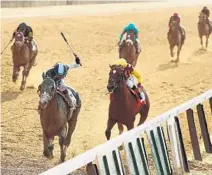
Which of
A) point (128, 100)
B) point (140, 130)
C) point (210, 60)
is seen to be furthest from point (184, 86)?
point (140, 130)

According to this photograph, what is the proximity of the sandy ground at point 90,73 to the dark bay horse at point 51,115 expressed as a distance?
372 mm

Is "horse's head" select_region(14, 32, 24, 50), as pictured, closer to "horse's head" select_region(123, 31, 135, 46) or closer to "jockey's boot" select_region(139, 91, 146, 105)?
"horse's head" select_region(123, 31, 135, 46)

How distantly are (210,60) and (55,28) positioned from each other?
8430mm

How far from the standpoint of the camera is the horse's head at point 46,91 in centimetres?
955

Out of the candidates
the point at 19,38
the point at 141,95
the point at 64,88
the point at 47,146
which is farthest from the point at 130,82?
the point at 19,38

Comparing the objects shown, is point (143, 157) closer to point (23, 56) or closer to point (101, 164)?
point (101, 164)

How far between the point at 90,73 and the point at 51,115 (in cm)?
1131

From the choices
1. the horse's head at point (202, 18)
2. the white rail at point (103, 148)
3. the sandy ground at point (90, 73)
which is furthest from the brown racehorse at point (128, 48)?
the horse's head at point (202, 18)

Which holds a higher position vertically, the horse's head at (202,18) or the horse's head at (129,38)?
the horse's head at (129,38)

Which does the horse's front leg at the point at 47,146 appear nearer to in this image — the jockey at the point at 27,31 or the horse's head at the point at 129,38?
the jockey at the point at 27,31

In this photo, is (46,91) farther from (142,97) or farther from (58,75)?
(142,97)

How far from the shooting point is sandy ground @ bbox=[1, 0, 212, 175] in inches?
460

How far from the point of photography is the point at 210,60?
994 inches

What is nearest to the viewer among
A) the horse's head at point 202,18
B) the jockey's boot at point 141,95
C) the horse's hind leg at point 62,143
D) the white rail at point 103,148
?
the white rail at point 103,148
